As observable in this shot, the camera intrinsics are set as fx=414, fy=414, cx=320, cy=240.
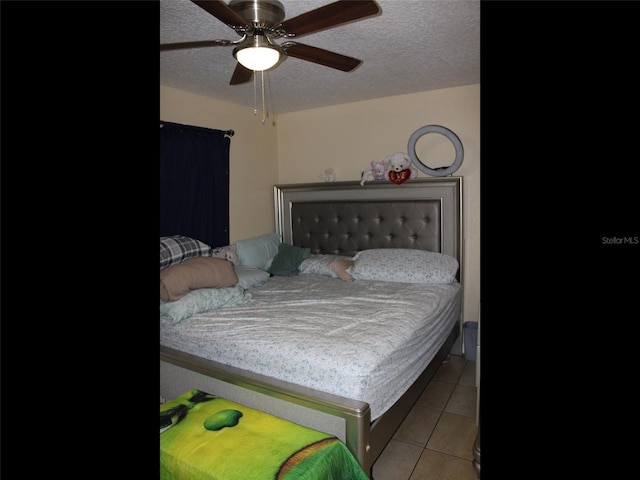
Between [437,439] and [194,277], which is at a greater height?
[194,277]

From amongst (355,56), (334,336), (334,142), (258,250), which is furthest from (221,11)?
(334,142)

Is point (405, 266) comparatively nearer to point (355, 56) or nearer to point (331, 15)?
point (355, 56)

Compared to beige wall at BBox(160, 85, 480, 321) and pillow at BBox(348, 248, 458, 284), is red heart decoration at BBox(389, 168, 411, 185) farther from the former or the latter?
pillow at BBox(348, 248, 458, 284)

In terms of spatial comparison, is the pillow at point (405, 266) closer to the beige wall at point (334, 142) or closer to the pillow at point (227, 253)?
the beige wall at point (334, 142)

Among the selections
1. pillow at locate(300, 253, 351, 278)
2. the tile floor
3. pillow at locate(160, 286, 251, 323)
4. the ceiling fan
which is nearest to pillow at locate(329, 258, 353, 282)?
pillow at locate(300, 253, 351, 278)

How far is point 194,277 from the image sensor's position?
8.23 ft

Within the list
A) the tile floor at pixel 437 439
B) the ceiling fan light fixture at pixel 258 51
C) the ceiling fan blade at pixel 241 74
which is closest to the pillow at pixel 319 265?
the tile floor at pixel 437 439

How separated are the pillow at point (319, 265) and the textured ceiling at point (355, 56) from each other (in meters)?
1.39

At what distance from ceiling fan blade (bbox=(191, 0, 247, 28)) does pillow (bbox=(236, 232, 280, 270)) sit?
7.12 feet

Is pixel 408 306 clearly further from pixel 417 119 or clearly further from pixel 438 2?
pixel 417 119

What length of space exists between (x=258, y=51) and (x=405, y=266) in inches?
77.6

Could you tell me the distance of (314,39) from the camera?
2309mm
